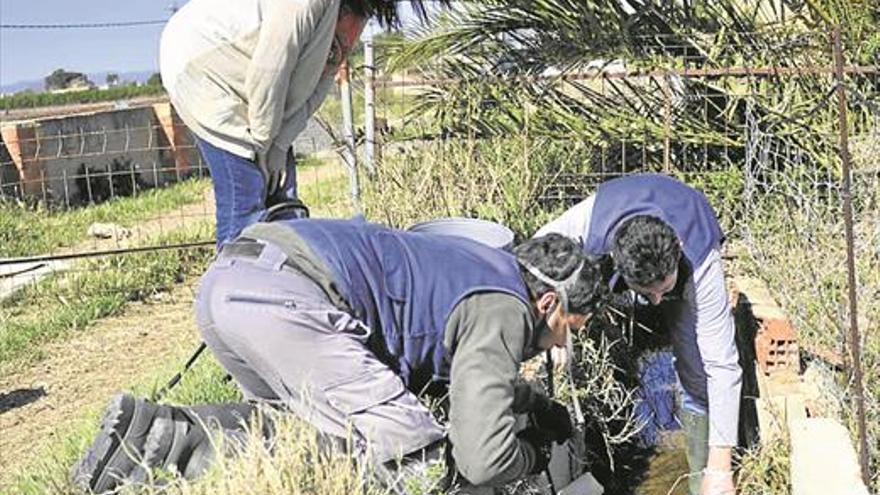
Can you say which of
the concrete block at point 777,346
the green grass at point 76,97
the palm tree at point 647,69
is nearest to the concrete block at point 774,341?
the concrete block at point 777,346

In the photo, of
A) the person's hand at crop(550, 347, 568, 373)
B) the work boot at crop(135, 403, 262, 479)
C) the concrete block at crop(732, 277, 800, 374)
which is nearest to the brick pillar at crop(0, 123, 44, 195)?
the person's hand at crop(550, 347, 568, 373)

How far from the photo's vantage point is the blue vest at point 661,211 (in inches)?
122

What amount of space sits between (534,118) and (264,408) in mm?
4267

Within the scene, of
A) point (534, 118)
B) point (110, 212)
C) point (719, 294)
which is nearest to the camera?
point (719, 294)

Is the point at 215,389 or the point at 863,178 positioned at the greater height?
the point at 863,178

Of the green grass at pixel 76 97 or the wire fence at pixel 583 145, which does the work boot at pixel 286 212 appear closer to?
the wire fence at pixel 583 145

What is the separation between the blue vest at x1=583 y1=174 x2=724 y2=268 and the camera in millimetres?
3104

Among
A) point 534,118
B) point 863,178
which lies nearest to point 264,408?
point 863,178

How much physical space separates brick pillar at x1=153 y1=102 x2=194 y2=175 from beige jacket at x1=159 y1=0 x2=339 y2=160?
940 centimetres

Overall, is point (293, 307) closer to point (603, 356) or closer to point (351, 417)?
point (351, 417)

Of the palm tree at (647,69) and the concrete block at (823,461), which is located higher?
the palm tree at (647,69)

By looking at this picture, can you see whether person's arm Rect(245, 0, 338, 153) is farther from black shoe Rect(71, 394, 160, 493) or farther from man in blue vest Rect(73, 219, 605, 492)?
black shoe Rect(71, 394, 160, 493)

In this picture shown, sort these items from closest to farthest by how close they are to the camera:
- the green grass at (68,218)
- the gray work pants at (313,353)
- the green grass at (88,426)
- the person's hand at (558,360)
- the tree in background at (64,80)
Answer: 1. the gray work pants at (313,353)
2. the green grass at (88,426)
3. the person's hand at (558,360)
4. the green grass at (68,218)
5. the tree in background at (64,80)

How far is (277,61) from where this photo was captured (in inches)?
141
